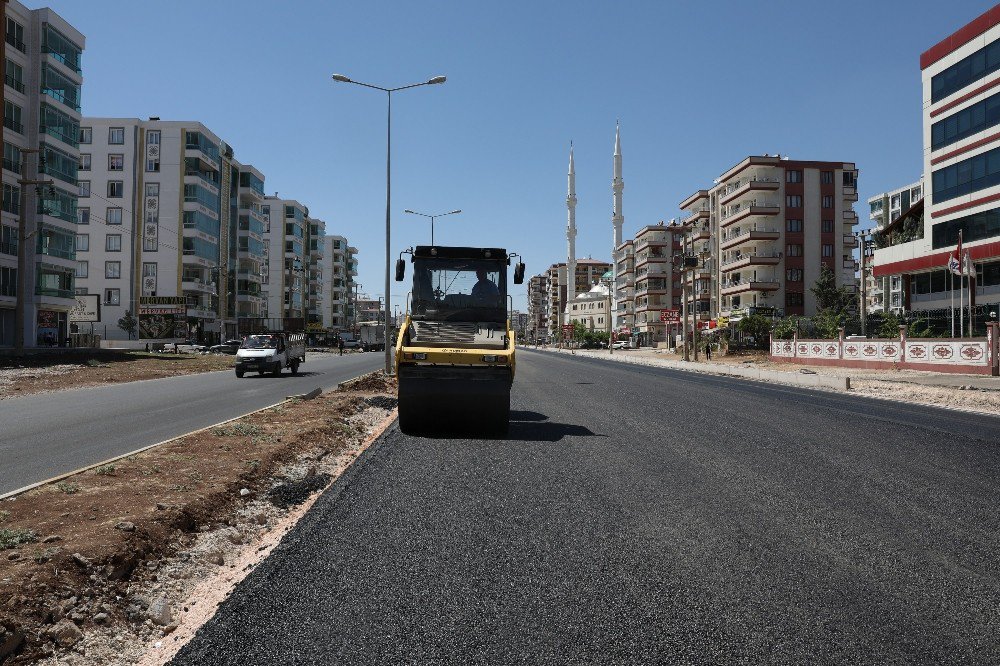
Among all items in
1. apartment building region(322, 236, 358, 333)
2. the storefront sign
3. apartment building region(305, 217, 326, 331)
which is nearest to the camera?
the storefront sign

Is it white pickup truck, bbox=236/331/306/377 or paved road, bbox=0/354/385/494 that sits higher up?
white pickup truck, bbox=236/331/306/377

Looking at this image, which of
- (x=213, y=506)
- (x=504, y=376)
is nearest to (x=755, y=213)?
(x=504, y=376)

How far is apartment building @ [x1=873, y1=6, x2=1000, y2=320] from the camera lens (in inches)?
1512

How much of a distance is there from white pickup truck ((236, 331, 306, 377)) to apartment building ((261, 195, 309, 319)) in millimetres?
79634

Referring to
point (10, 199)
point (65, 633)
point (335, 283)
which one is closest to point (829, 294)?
point (10, 199)

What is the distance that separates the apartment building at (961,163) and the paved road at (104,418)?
36.5 metres

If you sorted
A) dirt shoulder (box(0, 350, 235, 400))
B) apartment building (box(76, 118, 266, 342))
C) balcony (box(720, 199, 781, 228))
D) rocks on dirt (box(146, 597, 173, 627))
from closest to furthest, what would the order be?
rocks on dirt (box(146, 597, 173, 627)) → dirt shoulder (box(0, 350, 235, 400)) → apartment building (box(76, 118, 266, 342)) → balcony (box(720, 199, 781, 228))

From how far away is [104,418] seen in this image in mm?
13961

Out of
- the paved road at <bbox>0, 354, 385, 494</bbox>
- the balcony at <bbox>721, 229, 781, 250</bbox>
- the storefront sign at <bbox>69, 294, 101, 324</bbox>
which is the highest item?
the balcony at <bbox>721, 229, 781, 250</bbox>

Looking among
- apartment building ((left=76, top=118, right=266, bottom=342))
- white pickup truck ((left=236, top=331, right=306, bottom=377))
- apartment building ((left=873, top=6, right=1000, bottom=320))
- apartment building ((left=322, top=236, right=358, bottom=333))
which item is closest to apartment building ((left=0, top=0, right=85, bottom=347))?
apartment building ((left=76, top=118, right=266, bottom=342))

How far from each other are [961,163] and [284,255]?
91333mm

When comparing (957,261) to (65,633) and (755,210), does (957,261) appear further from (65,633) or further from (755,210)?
(65,633)

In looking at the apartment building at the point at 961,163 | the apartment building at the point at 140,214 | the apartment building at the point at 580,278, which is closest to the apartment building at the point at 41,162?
the apartment building at the point at 140,214

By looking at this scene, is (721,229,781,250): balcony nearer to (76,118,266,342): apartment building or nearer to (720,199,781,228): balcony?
(720,199,781,228): balcony
